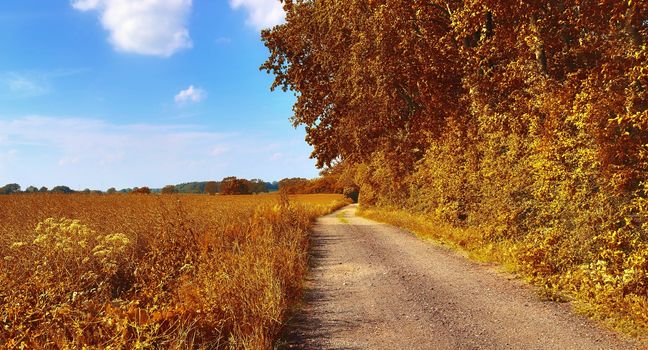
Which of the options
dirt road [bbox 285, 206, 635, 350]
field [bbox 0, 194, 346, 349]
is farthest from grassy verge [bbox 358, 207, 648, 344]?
field [bbox 0, 194, 346, 349]

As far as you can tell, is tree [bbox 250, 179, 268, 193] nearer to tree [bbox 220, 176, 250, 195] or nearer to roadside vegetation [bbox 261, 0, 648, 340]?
tree [bbox 220, 176, 250, 195]

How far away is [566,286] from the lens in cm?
730

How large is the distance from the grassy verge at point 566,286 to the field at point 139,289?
14.2 feet

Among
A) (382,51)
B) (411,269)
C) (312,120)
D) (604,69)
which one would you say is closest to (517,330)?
(411,269)

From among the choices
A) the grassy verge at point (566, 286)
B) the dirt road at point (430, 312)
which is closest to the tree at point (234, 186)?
the grassy verge at point (566, 286)

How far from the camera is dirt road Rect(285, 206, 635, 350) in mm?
5449

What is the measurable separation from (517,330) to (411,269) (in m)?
4.11

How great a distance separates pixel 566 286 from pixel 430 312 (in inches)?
99.6

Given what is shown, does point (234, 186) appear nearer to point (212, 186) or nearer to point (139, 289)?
point (212, 186)

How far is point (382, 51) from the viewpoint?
13828 millimetres

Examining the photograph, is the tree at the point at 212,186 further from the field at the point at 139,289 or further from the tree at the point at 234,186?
the field at the point at 139,289

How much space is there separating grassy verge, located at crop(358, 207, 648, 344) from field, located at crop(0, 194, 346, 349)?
433cm

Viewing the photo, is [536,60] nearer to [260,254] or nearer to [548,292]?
[548,292]

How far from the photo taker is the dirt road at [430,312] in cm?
545
